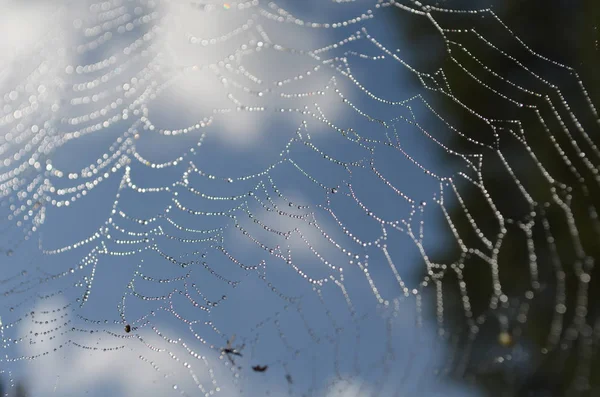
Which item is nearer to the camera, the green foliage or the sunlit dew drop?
the sunlit dew drop

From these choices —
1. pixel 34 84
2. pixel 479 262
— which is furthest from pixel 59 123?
pixel 479 262

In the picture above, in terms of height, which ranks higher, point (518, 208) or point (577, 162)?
point (577, 162)

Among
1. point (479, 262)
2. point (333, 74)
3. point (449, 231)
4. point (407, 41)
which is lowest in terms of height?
point (479, 262)

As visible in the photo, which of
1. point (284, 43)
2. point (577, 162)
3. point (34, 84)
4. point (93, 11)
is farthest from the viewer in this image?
point (577, 162)

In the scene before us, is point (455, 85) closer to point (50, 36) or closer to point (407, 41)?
point (407, 41)

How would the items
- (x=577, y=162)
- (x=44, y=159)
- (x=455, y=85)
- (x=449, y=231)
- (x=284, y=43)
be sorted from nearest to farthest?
(x=44, y=159) → (x=284, y=43) → (x=577, y=162) → (x=449, y=231) → (x=455, y=85)

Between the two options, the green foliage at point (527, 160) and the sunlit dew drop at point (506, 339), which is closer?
the sunlit dew drop at point (506, 339)

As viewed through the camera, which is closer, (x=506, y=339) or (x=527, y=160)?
(x=506, y=339)

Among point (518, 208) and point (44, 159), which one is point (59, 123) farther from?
point (518, 208)

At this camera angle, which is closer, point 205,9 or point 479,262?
point 205,9

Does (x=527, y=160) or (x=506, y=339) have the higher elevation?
(x=527, y=160)
